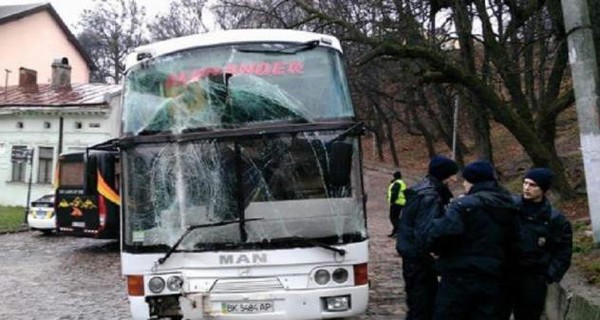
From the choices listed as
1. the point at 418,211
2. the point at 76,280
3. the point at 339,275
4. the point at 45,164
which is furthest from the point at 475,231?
the point at 45,164

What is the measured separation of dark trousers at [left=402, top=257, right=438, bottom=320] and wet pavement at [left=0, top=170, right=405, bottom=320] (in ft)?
6.13

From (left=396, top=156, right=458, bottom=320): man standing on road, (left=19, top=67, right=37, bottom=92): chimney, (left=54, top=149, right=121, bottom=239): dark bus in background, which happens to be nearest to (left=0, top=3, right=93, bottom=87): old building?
(left=19, top=67, right=37, bottom=92): chimney

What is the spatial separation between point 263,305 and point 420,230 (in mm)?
1658

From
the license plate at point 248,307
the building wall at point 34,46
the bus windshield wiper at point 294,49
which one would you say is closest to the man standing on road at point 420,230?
the license plate at point 248,307

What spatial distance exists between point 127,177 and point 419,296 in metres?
3.05

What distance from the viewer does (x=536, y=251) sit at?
5.84 m

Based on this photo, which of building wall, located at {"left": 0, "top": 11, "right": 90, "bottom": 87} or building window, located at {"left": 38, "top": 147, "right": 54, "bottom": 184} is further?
building wall, located at {"left": 0, "top": 11, "right": 90, "bottom": 87}

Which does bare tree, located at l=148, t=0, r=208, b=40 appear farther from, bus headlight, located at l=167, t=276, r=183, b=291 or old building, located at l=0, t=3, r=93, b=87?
bus headlight, located at l=167, t=276, r=183, b=291

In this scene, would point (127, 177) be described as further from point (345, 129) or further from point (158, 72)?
point (345, 129)

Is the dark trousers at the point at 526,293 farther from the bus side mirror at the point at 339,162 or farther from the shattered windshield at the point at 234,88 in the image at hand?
the shattered windshield at the point at 234,88

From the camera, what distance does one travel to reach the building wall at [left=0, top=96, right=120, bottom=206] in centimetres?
2948

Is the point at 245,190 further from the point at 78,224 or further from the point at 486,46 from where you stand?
the point at 78,224

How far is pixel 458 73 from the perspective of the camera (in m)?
13.5

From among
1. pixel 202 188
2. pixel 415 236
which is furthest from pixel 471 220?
pixel 202 188
